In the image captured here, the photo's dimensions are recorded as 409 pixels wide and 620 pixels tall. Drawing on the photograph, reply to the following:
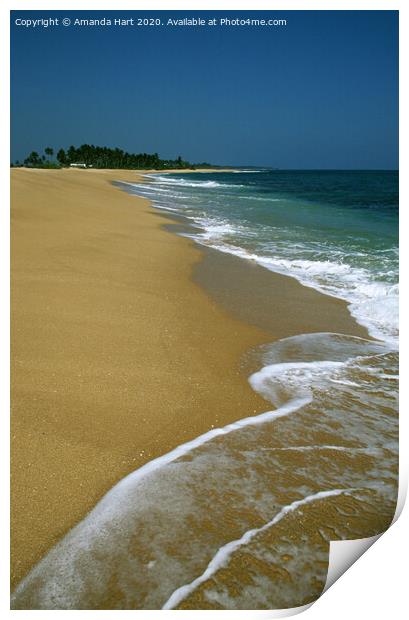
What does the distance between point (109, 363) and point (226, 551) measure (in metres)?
1.44

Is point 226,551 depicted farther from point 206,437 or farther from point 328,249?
point 328,249

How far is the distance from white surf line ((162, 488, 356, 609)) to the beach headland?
0.49m

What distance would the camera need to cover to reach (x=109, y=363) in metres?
2.75

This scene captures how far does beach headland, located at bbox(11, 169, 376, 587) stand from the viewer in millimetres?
1876

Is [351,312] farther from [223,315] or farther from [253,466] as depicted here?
[253,466]

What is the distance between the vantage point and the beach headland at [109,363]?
188 cm

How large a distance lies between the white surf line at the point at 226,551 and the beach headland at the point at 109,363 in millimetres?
491

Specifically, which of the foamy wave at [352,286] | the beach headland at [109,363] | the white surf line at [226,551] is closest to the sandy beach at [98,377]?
the beach headland at [109,363]

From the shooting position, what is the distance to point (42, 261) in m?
4.60

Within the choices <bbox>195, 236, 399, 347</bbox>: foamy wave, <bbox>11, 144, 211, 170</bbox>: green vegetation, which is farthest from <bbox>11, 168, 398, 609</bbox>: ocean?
<bbox>11, 144, 211, 170</bbox>: green vegetation

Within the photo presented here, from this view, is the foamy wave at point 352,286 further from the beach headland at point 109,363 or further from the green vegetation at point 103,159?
the green vegetation at point 103,159
